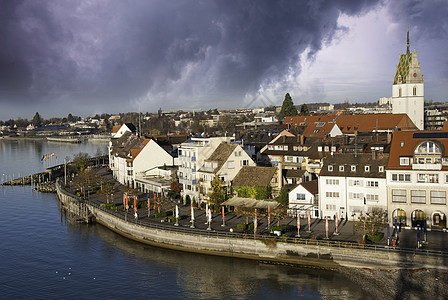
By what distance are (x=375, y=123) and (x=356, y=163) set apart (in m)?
44.6

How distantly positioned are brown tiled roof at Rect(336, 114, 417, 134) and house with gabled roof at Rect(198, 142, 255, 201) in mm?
37467

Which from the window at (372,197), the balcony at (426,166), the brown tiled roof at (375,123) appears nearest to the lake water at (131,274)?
the window at (372,197)

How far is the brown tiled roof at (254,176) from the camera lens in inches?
1897

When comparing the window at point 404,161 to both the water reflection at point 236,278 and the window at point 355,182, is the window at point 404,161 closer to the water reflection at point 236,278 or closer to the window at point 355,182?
the window at point 355,182

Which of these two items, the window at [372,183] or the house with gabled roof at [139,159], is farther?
the house with gabled roof at [139,159]

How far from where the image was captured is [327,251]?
3553cm

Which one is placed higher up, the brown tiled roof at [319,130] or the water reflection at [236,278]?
the brown tiled roof at [319,130]

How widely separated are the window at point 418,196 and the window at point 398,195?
691 millimetres

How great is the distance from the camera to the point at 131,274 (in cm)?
3606

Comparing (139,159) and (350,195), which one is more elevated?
(139,159)

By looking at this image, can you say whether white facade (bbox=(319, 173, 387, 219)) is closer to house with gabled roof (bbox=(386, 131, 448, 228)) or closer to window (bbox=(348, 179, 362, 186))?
window (bbox=(348, 179, 362, 186))

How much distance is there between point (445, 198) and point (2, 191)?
66.7 m

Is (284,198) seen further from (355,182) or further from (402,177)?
(402,177)

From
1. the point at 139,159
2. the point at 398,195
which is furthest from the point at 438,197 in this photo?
the point at 139,159
